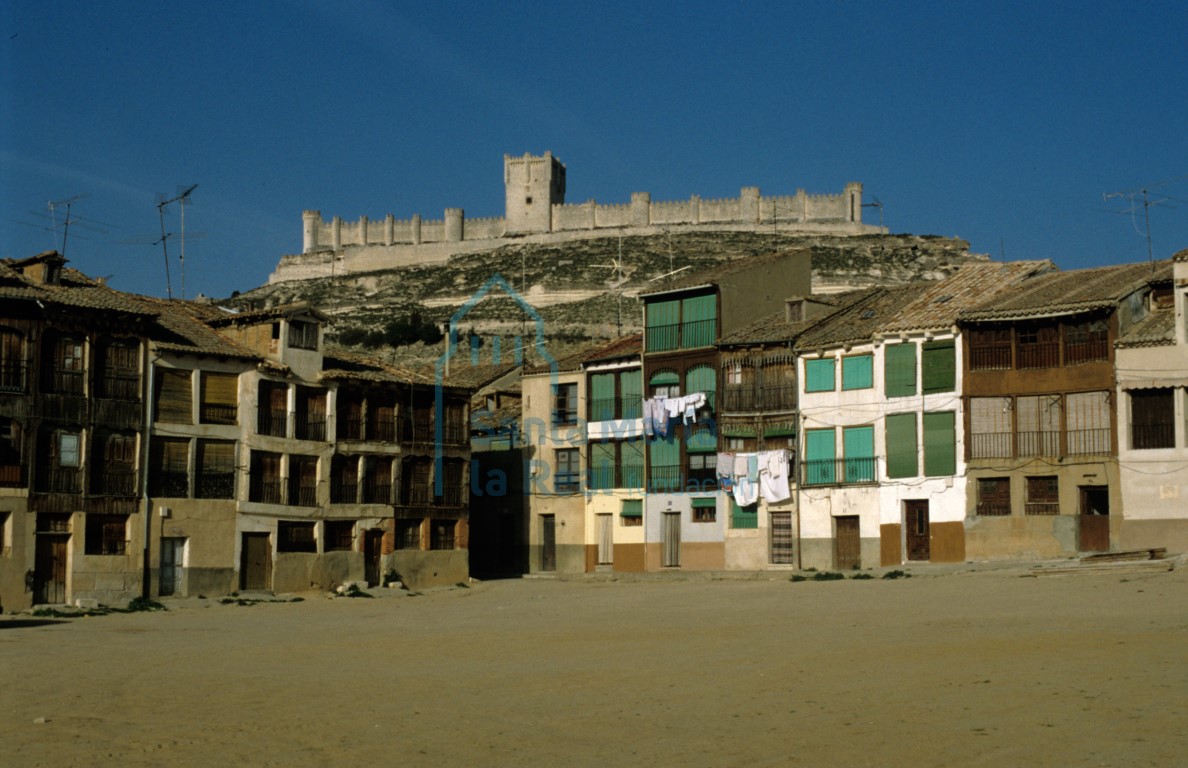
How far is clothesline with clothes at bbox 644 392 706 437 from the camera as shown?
2173 inches

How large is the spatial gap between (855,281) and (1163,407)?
99.9 meters

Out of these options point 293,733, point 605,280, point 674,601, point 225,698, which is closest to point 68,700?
point 225,698

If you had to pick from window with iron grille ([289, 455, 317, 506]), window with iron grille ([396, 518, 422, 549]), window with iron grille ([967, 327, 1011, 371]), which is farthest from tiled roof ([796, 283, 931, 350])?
window with iron grille ([289, 455, 317, 506])

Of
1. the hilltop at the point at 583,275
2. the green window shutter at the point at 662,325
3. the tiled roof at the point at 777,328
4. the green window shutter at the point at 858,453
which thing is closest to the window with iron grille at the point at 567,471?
the green window shutter at the point at 662,325

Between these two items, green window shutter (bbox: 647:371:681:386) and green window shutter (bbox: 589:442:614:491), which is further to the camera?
green window shutter (bbox: 589:442:614:491)

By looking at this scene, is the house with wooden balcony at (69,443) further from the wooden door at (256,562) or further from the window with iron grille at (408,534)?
the window with iron grille at (408,534)

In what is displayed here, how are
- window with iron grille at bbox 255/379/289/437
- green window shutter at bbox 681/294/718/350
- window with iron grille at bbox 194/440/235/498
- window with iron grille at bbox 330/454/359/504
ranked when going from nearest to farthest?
window with iron grille at bbox 194/440/235/498, window with iron grille at bbox 255/379/289/437, window with iron grille at bbox 330/454/359/504, green window shutter at bbox 681/294/718/350

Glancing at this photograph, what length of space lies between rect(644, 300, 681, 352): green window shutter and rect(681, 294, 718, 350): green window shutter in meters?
0.31

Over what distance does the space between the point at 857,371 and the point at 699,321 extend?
7.64m

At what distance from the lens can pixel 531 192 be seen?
187 meters

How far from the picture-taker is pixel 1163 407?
1716 inches

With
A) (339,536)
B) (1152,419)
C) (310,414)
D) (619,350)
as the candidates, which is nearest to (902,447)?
(1152,419)

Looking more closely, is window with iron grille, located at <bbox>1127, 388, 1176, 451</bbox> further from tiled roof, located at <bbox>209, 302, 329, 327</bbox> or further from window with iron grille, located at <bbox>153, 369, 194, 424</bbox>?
window with iron grille, located at <bbox>153, 369, 194, 424</bbox>

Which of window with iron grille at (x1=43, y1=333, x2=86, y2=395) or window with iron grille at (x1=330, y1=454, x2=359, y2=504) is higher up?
window with iron grille at (x1=43, y1=333, x2=86, y2=395)
